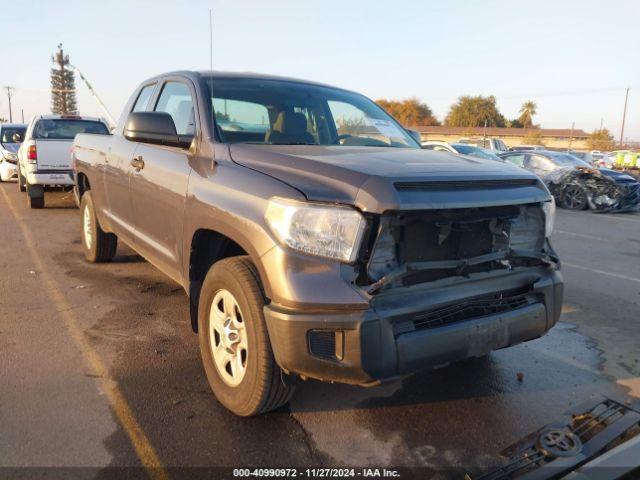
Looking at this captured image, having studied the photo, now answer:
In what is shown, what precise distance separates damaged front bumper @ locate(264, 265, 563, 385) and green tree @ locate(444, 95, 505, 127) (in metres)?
82.6

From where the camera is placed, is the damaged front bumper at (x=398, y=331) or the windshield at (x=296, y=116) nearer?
the damaged front bumper at (x=398, y=331)

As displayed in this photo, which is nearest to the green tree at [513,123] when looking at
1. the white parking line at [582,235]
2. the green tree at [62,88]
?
the green tree at [62,88]

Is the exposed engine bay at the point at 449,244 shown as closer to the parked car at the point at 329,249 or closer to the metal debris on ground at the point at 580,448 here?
the parked car at the point at 329,249

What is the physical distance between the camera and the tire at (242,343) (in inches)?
102

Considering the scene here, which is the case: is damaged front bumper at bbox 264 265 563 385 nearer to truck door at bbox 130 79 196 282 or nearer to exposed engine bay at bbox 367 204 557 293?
exposed engine bay at bbox 367 204 557 293

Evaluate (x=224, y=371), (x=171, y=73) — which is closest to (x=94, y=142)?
(x=171, y=73)

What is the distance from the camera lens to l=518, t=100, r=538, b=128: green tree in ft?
298

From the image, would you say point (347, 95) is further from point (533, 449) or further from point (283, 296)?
point (533, 449)

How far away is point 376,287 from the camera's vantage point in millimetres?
2373

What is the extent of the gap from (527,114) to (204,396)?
9811cm

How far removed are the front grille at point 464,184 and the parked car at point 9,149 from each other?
13.2 meters

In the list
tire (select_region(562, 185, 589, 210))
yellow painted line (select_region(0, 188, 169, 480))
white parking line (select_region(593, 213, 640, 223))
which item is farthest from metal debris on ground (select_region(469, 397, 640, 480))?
tire (select_region(562, 185, 589, 210))

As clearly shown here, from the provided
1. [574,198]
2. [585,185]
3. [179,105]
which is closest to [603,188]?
[585,185]

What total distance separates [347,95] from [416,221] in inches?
89.3
